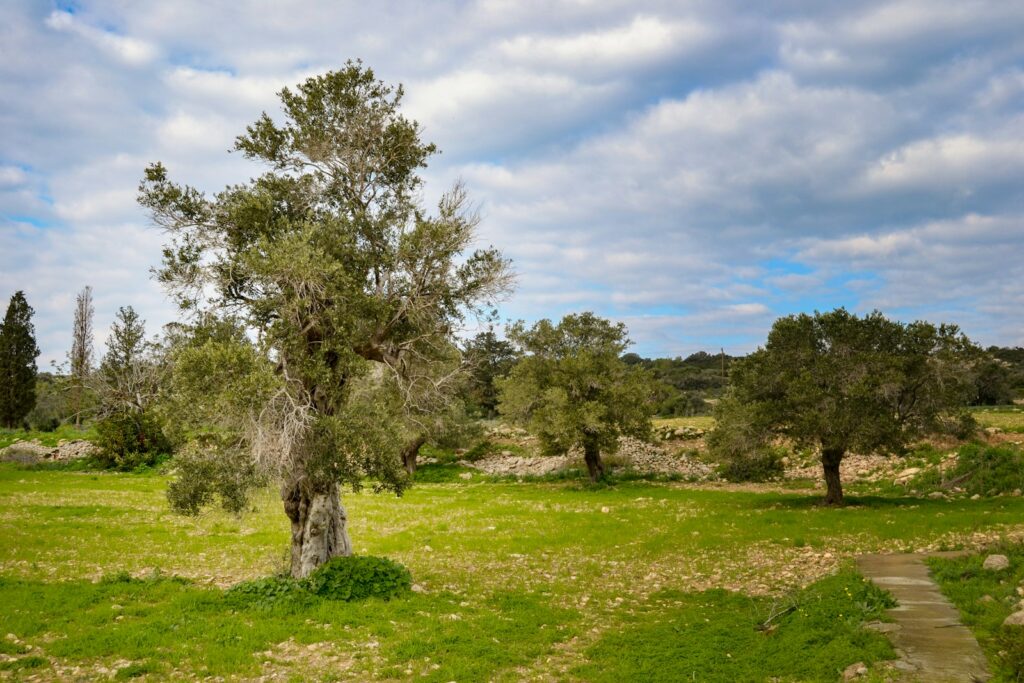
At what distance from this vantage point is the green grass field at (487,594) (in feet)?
38.4

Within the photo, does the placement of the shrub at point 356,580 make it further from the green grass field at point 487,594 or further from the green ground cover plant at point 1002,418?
the green ground cover plant at point 1002,418

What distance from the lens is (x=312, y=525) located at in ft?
52.2

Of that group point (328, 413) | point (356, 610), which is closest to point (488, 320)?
point (328, 413)

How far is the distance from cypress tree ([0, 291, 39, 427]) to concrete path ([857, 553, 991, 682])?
82.6m

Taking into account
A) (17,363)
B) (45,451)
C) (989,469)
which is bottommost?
(989,469)

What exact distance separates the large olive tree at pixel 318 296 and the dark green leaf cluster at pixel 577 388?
2240 cm

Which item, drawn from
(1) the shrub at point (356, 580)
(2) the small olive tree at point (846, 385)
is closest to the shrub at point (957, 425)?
(2) the small olive tree at point (846, 385)

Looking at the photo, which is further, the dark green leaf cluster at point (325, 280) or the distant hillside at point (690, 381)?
the distant hillside at point (690, 381)

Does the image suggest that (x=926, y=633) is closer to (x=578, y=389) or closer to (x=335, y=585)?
(x=335, y=585)

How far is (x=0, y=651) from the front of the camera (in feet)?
39.5

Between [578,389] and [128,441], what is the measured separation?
37.2 meters

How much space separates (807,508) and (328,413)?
71.8ft

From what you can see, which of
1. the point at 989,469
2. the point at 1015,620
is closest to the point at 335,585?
the point at 1015,620

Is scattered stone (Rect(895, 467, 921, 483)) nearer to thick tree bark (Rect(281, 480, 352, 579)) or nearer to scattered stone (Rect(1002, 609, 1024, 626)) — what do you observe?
scattered stone (Rect(1002, 609, 1024, 626))
